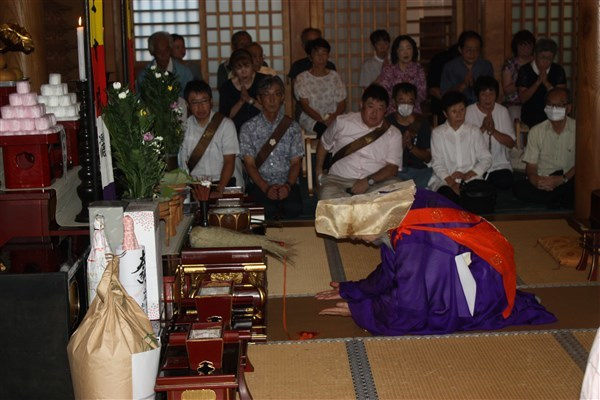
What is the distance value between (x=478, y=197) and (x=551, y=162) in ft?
2.56

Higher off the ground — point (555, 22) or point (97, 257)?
point (555, 22)

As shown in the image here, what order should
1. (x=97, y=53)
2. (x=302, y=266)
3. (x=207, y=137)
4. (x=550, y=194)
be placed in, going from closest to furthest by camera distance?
(x=97, y=53) < (x=302, y=266) < (x=207, y=137) < (x=550, y=194)

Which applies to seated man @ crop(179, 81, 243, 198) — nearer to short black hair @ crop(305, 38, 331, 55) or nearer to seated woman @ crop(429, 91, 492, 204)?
seated woman @ crop(429, 91, 492, 204)

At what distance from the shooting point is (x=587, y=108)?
5.63m

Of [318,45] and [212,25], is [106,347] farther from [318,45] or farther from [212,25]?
[212,25]

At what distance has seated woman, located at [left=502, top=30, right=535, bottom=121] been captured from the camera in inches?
321

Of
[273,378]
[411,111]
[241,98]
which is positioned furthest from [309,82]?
[273,378]

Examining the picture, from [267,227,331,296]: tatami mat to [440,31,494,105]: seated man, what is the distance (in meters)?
2.99

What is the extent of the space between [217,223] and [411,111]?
2719mm

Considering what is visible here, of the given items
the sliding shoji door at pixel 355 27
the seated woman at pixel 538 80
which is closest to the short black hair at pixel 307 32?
the sliding shoji door at pixel 355 27

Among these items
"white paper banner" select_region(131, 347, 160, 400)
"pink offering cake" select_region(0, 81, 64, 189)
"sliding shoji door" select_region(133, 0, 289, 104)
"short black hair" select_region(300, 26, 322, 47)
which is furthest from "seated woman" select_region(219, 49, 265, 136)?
"white paper banner" select_region(131, 347, 160, 400)

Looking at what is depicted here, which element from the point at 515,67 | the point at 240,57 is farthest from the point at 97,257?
the point at 515,67

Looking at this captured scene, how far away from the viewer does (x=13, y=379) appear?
2912mm

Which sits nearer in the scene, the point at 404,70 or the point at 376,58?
the point at 404,70
